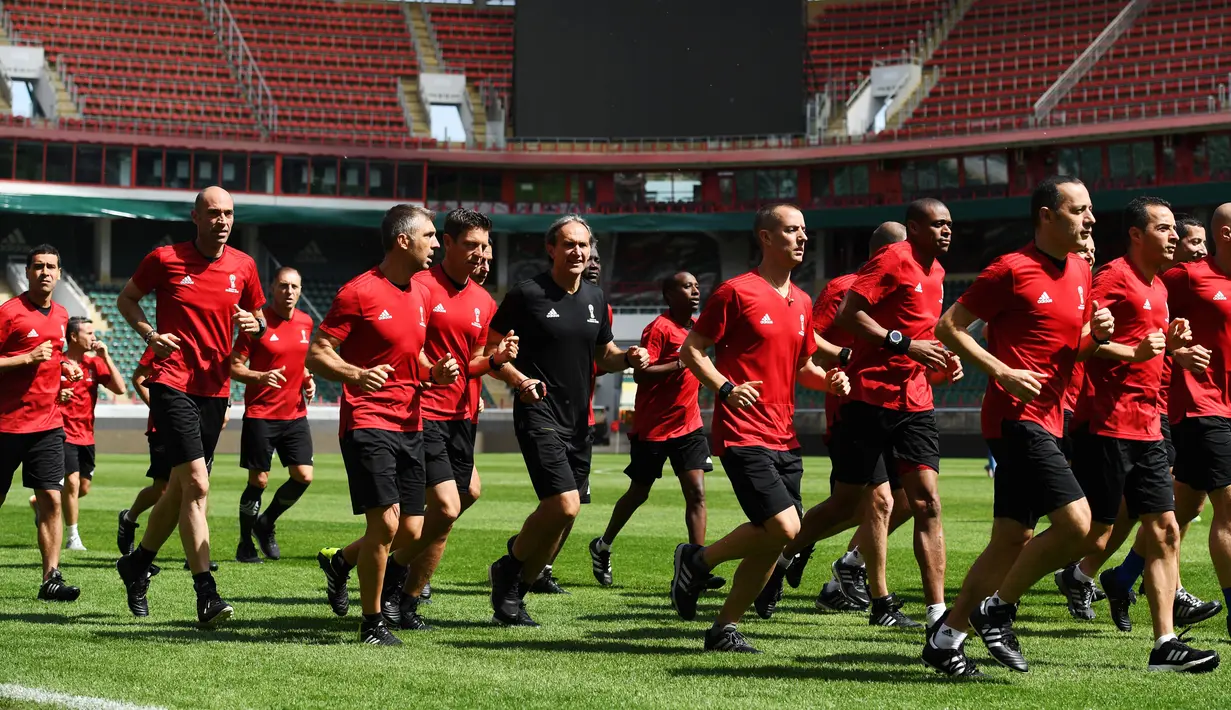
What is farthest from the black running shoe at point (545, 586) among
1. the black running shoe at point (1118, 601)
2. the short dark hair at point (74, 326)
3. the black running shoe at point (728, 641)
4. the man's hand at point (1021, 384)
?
the man's hand at point (1021, 384)

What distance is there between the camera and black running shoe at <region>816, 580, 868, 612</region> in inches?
369

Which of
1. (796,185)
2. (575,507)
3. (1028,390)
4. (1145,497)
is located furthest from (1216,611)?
(796,185)

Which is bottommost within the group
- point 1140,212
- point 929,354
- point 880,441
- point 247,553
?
point 247,553

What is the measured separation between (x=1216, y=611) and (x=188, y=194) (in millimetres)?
45957

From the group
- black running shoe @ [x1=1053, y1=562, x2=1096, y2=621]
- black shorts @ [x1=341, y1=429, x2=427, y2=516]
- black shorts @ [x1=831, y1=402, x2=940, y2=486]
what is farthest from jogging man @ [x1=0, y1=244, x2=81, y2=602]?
black running shoe @ [x1=1053, y1=562, x2=1096, y2=621]

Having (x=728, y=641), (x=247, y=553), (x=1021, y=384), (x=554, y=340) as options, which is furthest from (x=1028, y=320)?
(x=247, y=553)

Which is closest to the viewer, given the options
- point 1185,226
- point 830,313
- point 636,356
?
point 1185,226

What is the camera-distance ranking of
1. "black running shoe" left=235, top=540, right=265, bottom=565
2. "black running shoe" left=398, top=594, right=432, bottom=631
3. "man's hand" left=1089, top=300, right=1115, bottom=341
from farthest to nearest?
"black running shoe" left=235, top=540, right=265, bottom=565 < "black running shoe" left=398, top=594, right=432, bottom=631 < "man's hand" left=1089, top=300, right=1115, bottom=341

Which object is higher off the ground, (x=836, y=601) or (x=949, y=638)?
(x=949, y=638)

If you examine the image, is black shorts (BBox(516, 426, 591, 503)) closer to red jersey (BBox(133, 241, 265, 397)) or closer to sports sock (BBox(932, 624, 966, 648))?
red jersey (BBox(133, 241, 265, 397))

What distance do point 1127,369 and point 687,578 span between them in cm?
254

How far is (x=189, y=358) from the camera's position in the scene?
8562 mm

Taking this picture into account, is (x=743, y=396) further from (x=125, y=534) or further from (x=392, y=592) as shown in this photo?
(x=125, y=534)

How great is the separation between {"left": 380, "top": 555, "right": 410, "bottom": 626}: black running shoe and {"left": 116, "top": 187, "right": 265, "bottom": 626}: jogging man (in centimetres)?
104
